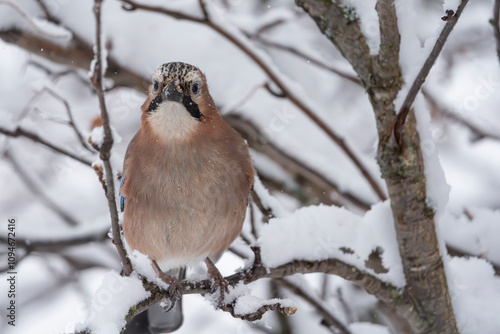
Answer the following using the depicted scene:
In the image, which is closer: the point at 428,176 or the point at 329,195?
the point at 428,176

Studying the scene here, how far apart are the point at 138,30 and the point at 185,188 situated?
2.12 meters

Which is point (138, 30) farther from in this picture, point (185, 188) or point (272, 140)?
point (185, 188)

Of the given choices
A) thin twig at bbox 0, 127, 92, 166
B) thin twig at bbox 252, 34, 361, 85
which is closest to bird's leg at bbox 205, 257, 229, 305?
thin twig at bbox 0, 127, 92, 166

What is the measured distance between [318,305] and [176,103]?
1.28m

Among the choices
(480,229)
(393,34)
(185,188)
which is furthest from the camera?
(480,229)

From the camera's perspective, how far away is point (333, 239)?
2.86 meters

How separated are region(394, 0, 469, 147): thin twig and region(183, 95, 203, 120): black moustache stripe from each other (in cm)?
111

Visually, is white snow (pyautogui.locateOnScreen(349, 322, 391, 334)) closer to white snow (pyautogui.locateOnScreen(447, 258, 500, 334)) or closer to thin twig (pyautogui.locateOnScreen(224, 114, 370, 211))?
white snow (pyautogui.locateOnScreen(447, 258, 500, 334))

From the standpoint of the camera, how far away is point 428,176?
2635 millimetres

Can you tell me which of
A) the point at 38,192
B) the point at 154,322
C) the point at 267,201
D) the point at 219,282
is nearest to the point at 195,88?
the point at 267,201

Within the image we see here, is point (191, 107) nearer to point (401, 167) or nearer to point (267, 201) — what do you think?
point (267, 201)

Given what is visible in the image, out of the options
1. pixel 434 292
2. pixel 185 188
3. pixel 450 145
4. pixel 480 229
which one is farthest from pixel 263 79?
pixel 450 145

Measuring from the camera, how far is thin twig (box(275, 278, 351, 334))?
132 inches

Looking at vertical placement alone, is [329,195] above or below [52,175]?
Result: below
